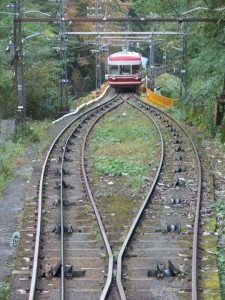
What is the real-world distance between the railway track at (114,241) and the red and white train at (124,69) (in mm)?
30338

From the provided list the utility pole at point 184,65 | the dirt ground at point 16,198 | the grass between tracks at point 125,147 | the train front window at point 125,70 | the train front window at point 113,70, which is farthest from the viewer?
the train front window at point 113,70

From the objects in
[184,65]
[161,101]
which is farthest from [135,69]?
[184,65]

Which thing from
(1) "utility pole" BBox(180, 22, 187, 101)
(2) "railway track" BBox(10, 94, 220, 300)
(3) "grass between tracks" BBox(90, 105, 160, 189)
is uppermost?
(1) "utility pole" BBox(180, 22, 187, 101)

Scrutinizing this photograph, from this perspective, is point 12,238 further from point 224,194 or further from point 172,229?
point 224,194

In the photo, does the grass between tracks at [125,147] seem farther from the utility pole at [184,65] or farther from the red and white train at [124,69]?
the red and white train at [124,69]

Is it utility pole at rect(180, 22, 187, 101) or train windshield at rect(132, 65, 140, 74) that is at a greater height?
utility pole at rect(180, 22, 187, 101)

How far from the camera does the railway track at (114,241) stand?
889 centimetres

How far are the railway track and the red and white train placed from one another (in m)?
30.3

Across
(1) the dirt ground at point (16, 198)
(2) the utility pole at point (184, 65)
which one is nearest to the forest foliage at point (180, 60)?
(2) the utility pole at point (184, 65)

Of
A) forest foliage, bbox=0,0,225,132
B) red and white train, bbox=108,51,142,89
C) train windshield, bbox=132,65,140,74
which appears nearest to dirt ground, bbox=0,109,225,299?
forest foliage, bbox=0,0,225,132

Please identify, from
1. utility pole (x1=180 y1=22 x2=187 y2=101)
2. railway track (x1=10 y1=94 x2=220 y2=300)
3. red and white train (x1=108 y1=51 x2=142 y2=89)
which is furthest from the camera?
red and white train (x1=108 y1=51 x2=142 y2=89)

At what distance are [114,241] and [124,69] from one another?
125 ft

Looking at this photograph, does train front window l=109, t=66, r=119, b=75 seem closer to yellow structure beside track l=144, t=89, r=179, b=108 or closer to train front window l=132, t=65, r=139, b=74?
train front window l=132, t=65, r=139, b=74

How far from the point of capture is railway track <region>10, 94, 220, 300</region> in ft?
29.2
